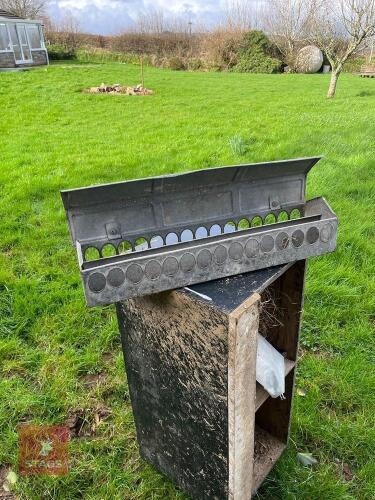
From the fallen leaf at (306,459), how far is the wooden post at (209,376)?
103 millimetres

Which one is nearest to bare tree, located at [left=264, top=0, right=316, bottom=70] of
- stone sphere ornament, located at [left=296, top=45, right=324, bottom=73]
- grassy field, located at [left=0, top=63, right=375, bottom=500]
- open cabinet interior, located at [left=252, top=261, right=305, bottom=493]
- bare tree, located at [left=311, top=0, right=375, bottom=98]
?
stone sphere ornament, located at [left=296, top=45, right=324, bottom=73]

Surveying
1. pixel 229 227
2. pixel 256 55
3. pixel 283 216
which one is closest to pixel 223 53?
pixel 256 55

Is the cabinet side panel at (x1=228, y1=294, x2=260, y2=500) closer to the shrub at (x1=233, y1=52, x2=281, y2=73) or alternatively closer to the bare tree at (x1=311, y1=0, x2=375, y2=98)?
the bare tree at (x1=311, y1=0, x2=375, y2=98)

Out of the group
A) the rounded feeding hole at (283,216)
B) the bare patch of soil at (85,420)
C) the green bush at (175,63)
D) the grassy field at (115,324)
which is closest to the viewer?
the rounded feeding hole at (283,216)

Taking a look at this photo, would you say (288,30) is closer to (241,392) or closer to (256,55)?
(256,55)

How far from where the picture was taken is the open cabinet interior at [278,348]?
1.66 meters

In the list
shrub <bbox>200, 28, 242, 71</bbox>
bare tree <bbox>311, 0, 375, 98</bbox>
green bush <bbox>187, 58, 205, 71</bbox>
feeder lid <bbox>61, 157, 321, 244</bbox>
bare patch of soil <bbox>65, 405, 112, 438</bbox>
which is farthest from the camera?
shrub <bbox>200, 28, 242, 71</bbox>

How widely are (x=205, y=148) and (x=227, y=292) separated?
528 cm

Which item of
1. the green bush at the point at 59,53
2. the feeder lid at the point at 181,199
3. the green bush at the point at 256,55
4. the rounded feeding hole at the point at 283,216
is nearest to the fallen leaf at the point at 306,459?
the rounded feeding hole at the point at 283,216

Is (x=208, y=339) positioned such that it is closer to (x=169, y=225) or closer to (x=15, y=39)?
(x=169, y=225)

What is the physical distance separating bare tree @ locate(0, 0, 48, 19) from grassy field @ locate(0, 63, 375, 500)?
28.2 meters

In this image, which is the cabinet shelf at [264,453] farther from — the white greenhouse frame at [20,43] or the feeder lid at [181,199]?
the white greenhouse frame at [20,43]

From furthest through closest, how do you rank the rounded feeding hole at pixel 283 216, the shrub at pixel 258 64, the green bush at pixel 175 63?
the shrub at pixel 258 64 < the green bush at pixel 175 63 < the rounded feeding hole at pixel 283 216

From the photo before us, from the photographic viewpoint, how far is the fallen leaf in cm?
197
